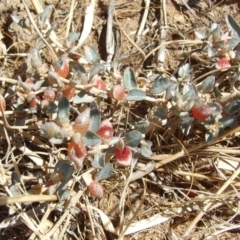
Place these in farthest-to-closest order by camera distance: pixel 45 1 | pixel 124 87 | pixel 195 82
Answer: pixel 45 1
pixel 195 82
pixel 124 87

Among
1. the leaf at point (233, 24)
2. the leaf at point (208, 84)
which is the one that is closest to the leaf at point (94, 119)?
the leaf at point (208, 84)

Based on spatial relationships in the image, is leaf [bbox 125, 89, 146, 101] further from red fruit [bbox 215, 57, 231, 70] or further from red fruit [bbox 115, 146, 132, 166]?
red fruit [bbox 215, 57, 231, 70]

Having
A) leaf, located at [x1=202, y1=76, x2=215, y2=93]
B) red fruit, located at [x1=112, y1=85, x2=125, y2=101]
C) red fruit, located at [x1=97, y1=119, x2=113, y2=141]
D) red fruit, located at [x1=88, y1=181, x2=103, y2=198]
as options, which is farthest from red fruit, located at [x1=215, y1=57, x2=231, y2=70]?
red fruit, located at [x1=88, y1=181, x2=103, y2=198]

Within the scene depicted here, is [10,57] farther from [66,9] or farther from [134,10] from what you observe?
[134,10]

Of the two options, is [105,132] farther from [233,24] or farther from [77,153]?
[233,24]

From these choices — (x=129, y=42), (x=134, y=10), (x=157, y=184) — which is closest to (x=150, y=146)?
(x=157, y=184)
